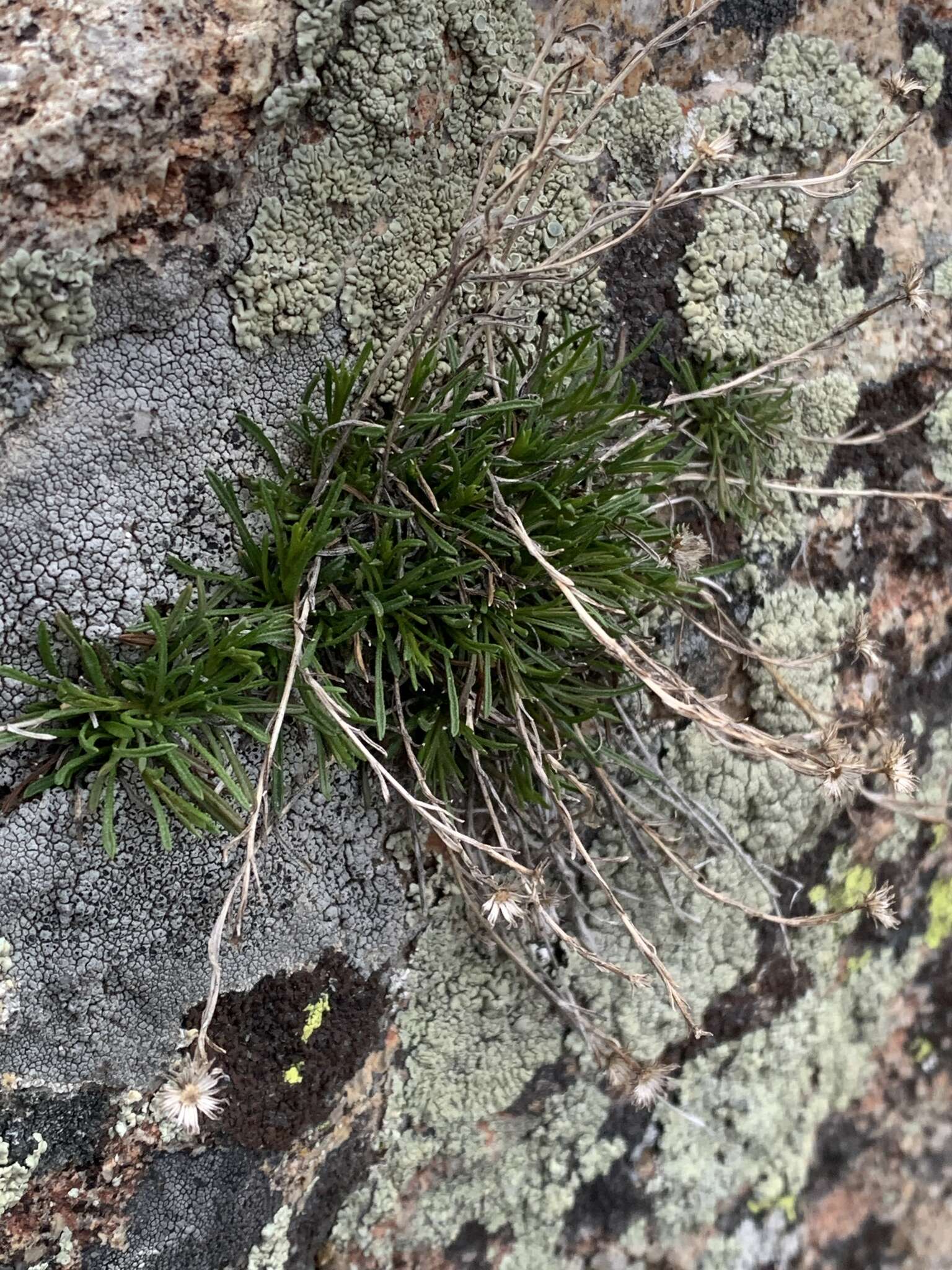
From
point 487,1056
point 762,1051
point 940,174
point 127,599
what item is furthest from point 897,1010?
point 127,599

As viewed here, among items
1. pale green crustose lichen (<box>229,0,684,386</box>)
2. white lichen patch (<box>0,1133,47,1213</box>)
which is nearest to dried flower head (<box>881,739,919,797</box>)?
pale green crustose lichen (<box>229,0,684,386</box>)

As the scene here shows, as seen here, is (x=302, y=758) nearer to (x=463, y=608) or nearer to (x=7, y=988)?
(x=463, y=608)

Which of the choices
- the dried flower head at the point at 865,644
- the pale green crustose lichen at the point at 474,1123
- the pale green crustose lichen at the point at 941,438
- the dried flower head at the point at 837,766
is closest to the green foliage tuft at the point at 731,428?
the dried flower head at the point at 865,644

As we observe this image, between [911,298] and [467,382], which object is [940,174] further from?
[467,382]

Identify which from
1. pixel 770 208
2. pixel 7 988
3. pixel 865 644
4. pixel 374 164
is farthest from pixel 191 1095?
pixel 770 208

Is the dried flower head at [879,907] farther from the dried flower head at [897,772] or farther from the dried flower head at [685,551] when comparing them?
the dried flower head at [685,551]

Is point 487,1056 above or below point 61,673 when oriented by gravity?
below
